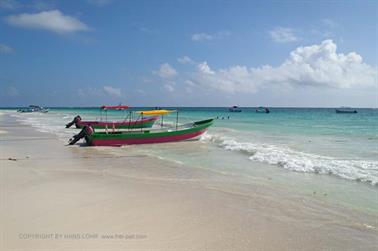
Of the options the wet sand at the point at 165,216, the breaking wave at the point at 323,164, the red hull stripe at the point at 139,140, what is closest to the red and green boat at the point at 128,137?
the red hull stripe at the point at 139,140

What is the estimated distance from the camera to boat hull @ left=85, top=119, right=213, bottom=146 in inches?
701

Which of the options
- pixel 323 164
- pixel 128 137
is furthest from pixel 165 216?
pixel 128 137

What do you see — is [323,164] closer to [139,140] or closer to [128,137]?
[139,140]

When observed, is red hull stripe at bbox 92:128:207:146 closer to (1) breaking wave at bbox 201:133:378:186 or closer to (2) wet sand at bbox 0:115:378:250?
(1) breaking wave at bbox 201:133:378:186

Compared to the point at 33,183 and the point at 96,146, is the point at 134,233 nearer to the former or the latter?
the point at 33,183

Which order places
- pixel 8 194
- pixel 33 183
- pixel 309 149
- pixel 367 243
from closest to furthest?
pixel 367 243 → pixel 8 194 → pixel 33 183 → pixel 309 149

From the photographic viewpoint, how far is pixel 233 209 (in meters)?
6.22

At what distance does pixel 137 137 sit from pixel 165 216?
42.9 feet

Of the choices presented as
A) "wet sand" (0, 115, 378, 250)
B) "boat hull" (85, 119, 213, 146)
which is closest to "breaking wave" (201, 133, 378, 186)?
"wet sand" (0, 115, 378, 250)

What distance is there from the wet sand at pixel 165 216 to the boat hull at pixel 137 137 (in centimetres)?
859

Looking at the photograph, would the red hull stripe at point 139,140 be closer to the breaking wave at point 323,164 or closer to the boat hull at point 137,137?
the boat hull at point 137,137

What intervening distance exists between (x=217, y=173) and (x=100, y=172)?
372cm

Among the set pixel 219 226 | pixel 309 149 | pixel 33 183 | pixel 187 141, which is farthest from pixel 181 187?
pixel 187 141

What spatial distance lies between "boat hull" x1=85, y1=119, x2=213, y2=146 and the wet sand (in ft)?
28.2
